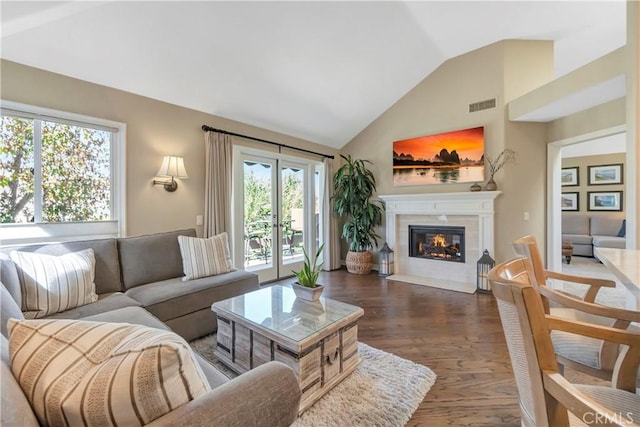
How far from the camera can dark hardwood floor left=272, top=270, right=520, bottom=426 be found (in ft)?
5.37

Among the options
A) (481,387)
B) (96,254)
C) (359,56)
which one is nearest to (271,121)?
(359,56)

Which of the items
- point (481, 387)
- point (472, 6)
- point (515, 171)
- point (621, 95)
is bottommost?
point (481, 387)

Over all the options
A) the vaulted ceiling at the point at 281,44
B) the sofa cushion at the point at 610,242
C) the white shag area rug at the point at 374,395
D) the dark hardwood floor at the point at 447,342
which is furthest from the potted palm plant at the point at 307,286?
the sofa cushion at the point at 610,242

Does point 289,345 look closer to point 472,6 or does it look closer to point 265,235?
point 265,235

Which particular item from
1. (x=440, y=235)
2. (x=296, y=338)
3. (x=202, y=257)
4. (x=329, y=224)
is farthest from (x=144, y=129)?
(x=440, y=235)

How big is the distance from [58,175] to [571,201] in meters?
9.46

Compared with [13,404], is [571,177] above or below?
above

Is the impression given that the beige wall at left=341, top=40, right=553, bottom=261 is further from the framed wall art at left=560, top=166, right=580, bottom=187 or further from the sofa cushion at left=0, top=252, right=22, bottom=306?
the sofa cushion at left=0, top=252, right=22, bottom=306

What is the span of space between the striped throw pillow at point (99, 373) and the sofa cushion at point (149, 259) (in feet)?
6.82

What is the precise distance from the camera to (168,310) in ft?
7.46

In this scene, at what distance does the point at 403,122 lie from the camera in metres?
4.84

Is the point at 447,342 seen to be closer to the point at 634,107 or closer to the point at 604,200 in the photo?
the point at 634,107

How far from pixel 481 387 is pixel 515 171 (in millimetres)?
3232

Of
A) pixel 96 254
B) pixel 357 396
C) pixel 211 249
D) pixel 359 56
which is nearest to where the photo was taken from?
pixel 357 396
